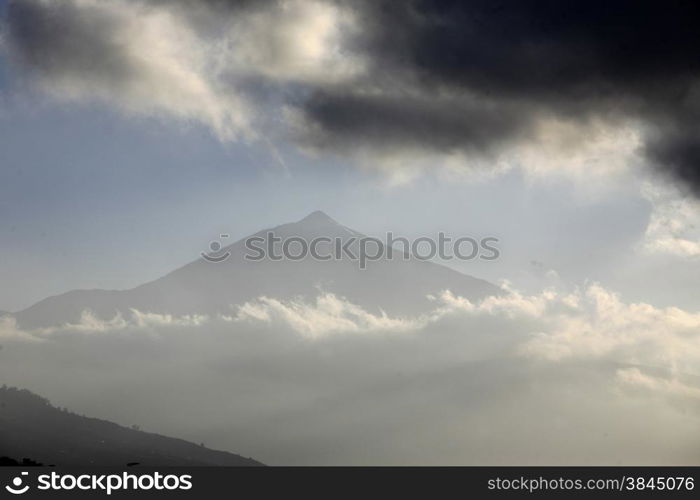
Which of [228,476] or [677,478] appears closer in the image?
[677,478]

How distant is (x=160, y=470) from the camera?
74.8 m

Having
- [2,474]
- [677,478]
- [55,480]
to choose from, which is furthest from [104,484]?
[677,478]

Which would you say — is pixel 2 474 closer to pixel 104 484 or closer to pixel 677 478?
pixel 104 484

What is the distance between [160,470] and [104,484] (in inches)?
218

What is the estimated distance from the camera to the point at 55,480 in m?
73.8

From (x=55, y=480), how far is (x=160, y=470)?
34.5 ft

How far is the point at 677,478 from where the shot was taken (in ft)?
232

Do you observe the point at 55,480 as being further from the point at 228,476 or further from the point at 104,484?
the point at 228,476

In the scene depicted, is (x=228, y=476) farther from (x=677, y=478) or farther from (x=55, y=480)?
(x=677, y=478)

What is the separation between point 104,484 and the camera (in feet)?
239

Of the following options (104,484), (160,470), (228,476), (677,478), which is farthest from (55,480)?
(677,478)

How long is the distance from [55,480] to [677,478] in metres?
62.0

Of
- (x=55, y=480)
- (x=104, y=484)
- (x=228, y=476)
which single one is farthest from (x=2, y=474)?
Answer: (x=228, y=476)
